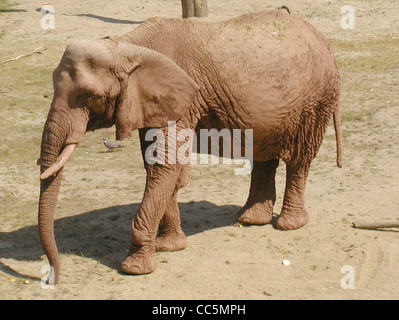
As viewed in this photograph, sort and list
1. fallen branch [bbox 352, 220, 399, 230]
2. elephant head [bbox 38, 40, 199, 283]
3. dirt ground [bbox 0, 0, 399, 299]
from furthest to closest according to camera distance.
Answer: fallen branch [bbox 352, 220, 399, 230], dirt ground [bbox 0, 0, 399, 299], elephant head [bbox 38, 40, 199, 283]

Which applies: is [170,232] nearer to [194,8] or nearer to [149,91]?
[149,91]

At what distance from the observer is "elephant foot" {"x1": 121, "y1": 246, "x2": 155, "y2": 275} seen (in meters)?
6.88

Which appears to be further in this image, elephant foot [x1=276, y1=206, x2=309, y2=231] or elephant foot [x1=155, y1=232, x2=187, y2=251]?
elephant foot [x1=276, y1=206, x2=309, y2=231]

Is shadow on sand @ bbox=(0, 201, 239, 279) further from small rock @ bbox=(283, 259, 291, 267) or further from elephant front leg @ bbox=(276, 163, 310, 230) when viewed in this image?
small rock @ bbox=(283, 259, 291, 267)

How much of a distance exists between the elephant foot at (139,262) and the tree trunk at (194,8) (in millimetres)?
11548

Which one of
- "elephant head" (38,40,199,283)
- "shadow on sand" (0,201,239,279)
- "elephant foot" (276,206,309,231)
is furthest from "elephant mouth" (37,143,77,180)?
"elephant foot" (276,206,309,231)

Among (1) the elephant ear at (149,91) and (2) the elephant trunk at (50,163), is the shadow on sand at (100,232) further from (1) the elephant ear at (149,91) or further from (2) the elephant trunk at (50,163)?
(1) the elephant ear at (149,91)

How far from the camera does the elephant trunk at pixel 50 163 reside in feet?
19.9

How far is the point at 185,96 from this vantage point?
259 inches

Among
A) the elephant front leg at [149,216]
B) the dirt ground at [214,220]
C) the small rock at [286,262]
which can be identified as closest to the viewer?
the dirt ground at [214,220]

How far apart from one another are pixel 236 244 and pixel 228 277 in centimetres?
83

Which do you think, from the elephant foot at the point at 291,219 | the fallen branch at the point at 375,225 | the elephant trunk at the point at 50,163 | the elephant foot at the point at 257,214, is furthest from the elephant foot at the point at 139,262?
the fallen branch at the point at 375,225

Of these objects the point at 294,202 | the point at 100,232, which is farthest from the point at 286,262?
the point at 100,232

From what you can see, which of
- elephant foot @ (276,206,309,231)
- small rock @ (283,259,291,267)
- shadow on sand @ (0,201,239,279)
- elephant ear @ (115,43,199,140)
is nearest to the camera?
elephant ear @ (115,43,199,140)
